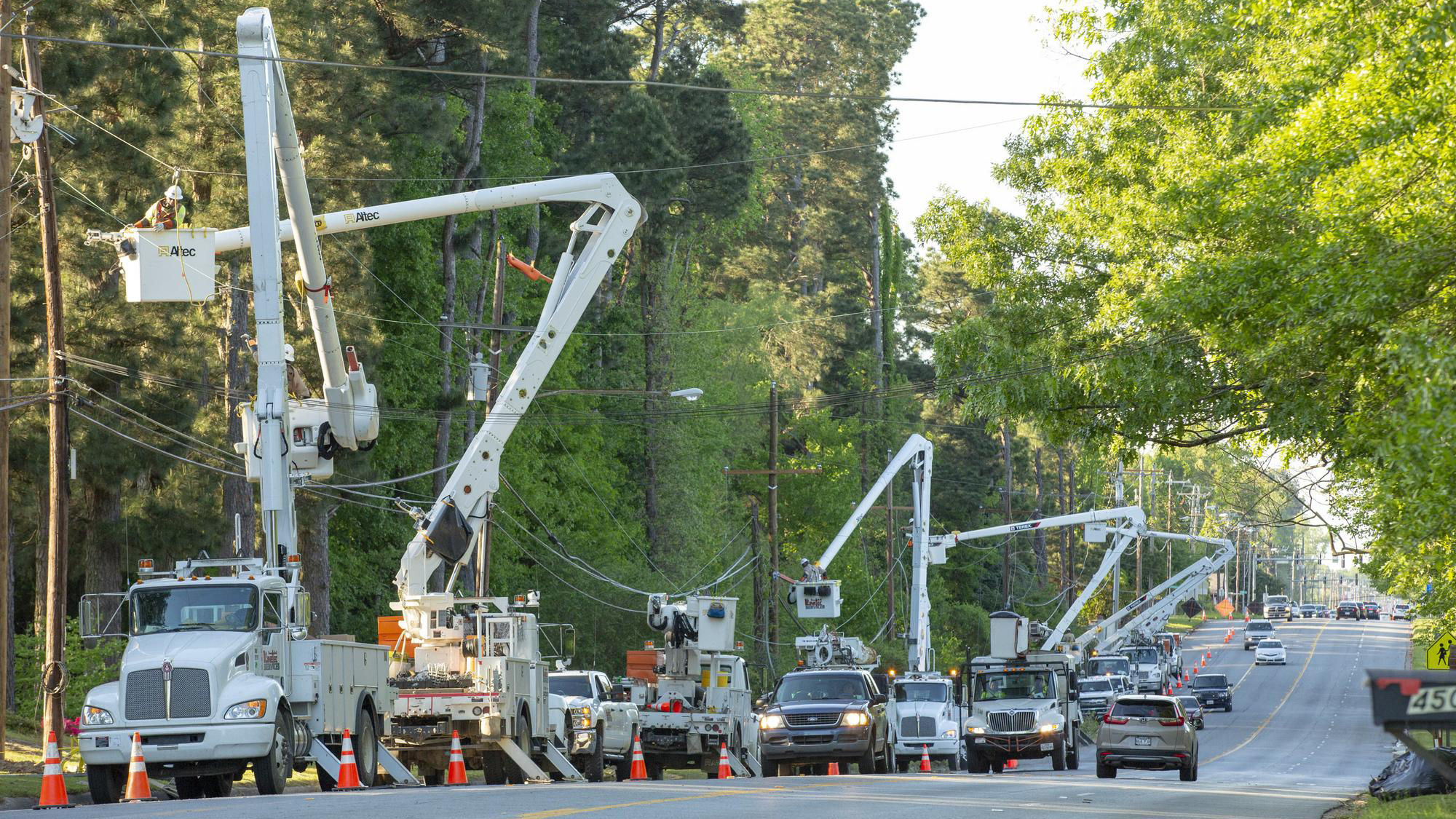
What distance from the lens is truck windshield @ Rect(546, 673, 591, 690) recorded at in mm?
30172

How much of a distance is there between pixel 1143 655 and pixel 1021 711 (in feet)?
123

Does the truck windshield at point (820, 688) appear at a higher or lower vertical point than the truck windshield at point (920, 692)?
higher

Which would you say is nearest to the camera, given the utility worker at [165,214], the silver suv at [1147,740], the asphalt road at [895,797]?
the asphalt road at [895,797]

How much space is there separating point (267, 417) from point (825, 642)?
830 inches

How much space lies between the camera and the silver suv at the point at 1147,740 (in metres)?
31.0

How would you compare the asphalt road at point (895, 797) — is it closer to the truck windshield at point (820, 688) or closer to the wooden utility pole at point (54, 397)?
the truck windshield at point (820, 688)

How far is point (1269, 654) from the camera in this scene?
96.0m

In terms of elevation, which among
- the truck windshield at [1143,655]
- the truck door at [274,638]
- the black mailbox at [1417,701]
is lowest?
the truck windshield at [1143,655]

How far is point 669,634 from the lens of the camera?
31562 mm

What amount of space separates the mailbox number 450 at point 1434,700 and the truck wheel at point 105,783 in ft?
51.4

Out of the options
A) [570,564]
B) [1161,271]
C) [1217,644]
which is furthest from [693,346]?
[1217,644]

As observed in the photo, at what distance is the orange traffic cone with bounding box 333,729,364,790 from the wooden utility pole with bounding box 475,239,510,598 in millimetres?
4932

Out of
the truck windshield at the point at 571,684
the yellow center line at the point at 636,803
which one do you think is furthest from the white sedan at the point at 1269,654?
the yellow center line at the point at 636,803

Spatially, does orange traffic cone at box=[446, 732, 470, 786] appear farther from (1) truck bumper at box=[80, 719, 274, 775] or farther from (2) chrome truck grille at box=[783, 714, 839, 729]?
(2) chrome truck grille at box=[783, 714, 839, 729]
